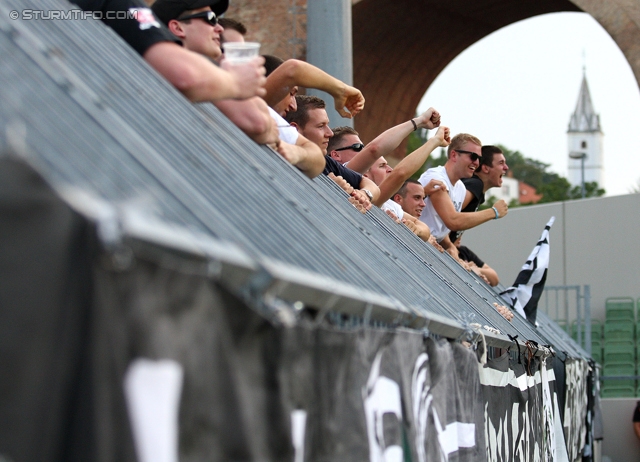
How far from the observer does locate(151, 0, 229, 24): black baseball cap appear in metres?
3.41

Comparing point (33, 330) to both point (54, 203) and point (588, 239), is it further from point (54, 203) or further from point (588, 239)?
point (588, 239)

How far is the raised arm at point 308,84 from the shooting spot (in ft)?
13.1

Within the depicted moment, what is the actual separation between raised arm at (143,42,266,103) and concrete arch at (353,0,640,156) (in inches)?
380

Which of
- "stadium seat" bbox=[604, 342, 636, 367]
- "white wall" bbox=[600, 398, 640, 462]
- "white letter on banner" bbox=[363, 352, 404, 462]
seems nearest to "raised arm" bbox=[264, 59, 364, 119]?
"white letter on banner" bbox=[363, 352, 404, 462]

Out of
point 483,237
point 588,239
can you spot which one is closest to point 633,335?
point 588,239

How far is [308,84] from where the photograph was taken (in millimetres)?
4004

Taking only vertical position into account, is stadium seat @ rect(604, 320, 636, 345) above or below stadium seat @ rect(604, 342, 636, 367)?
above

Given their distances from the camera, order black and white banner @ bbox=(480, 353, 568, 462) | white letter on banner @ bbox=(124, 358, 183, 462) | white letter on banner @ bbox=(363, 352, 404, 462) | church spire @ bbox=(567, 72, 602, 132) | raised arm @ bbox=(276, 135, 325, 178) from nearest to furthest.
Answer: white letter on banner @ bbox=(124, 358, 183, 462) < white letter on banner @ bbox=(363, 352, 404, 462) < raised arm @ bbox=(276, 135, 325, 178) < black and white banner @ bbox=(480, 353, 568, 462) < church spire @ bbox=(567, 72, 602, 132)

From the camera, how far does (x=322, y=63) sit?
7.34 m

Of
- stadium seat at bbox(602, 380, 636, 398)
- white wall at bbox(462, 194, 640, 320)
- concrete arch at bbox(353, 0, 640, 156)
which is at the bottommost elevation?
stadium seat at bbox(602, 380, 636, 398)

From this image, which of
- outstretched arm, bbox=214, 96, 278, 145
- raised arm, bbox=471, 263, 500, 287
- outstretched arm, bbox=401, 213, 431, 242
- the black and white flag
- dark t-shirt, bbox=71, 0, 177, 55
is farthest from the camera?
raised arm, bbox=471, 263, 500, 287

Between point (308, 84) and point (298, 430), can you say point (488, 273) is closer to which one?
point (308, 84)

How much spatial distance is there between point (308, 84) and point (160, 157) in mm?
2023

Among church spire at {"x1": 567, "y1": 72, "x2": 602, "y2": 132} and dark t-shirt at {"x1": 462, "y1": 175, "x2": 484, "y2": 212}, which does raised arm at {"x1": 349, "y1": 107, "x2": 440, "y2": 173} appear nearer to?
dark t-shirt at {"x1": 462, "y1": 175, "x2": 484, "y2": 212}
